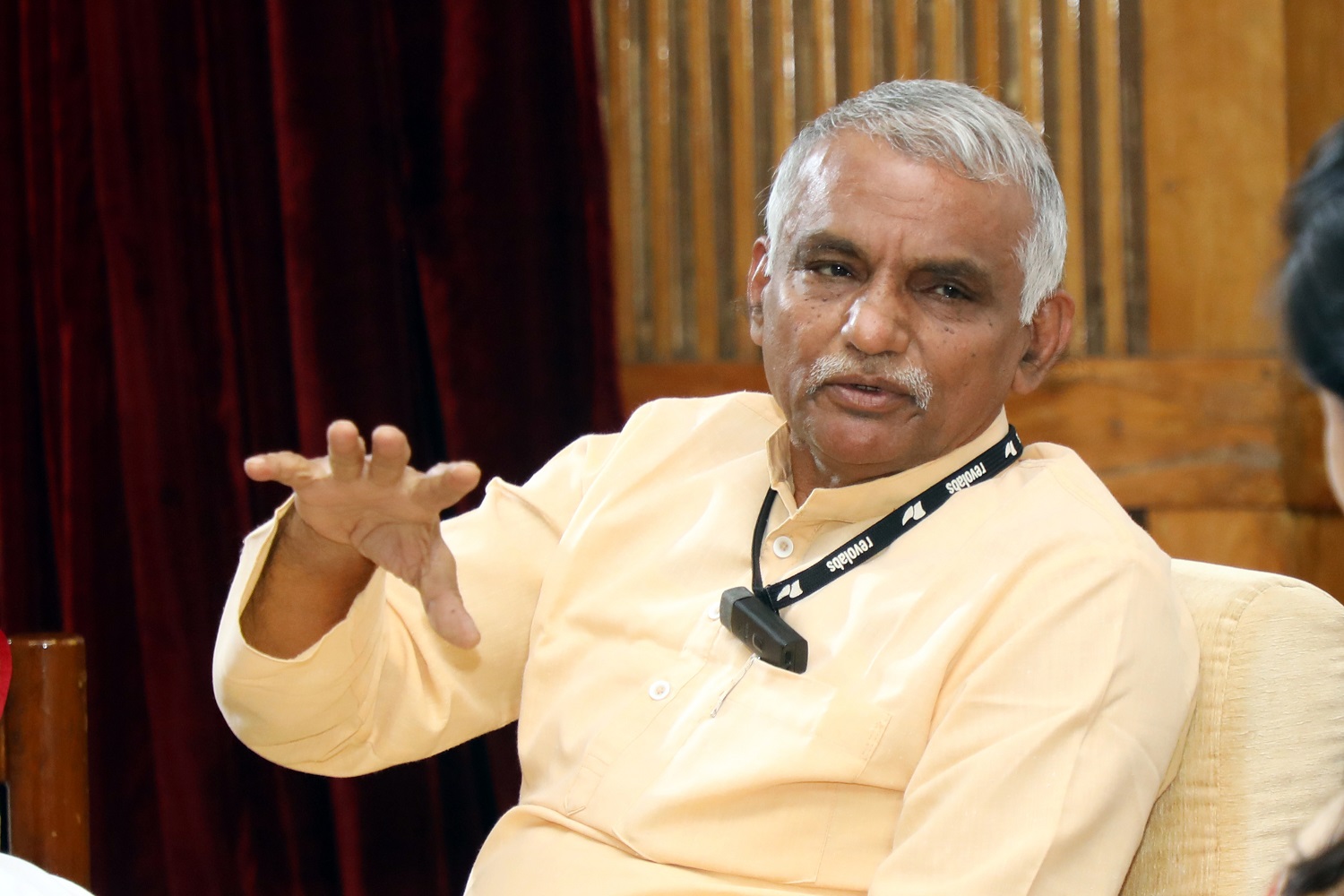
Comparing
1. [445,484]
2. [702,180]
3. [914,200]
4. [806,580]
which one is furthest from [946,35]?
[445,484]

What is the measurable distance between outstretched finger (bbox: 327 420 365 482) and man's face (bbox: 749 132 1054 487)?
51 centimetres

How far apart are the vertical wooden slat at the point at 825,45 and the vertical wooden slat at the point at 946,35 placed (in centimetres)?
17

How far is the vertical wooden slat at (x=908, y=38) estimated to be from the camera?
7.36 ft

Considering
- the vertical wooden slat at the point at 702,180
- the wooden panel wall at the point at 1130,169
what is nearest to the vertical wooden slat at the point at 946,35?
the wooden panel wall at the point at 1130,169

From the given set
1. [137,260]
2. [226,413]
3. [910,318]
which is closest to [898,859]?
[910,318]

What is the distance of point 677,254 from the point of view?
2.37m

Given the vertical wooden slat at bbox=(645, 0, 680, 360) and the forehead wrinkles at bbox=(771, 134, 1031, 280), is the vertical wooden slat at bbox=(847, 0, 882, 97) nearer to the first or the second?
the vertical wooden slat at bbox=(645, 0, 680, 360)

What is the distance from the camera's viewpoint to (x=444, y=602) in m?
1.21

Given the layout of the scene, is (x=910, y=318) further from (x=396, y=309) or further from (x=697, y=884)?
(x=396, y=309)

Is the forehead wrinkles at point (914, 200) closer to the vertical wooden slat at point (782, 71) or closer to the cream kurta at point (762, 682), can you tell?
the cream kurta at point (762, 682)

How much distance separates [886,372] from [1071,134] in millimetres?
990

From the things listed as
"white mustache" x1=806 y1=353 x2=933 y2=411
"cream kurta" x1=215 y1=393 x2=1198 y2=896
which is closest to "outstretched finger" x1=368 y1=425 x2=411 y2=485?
"cream kurta" x1=215 y1=393 x2=1198 y2=896

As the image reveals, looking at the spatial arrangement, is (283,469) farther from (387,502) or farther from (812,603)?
(812,603)

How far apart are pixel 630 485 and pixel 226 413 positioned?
0.96 m
